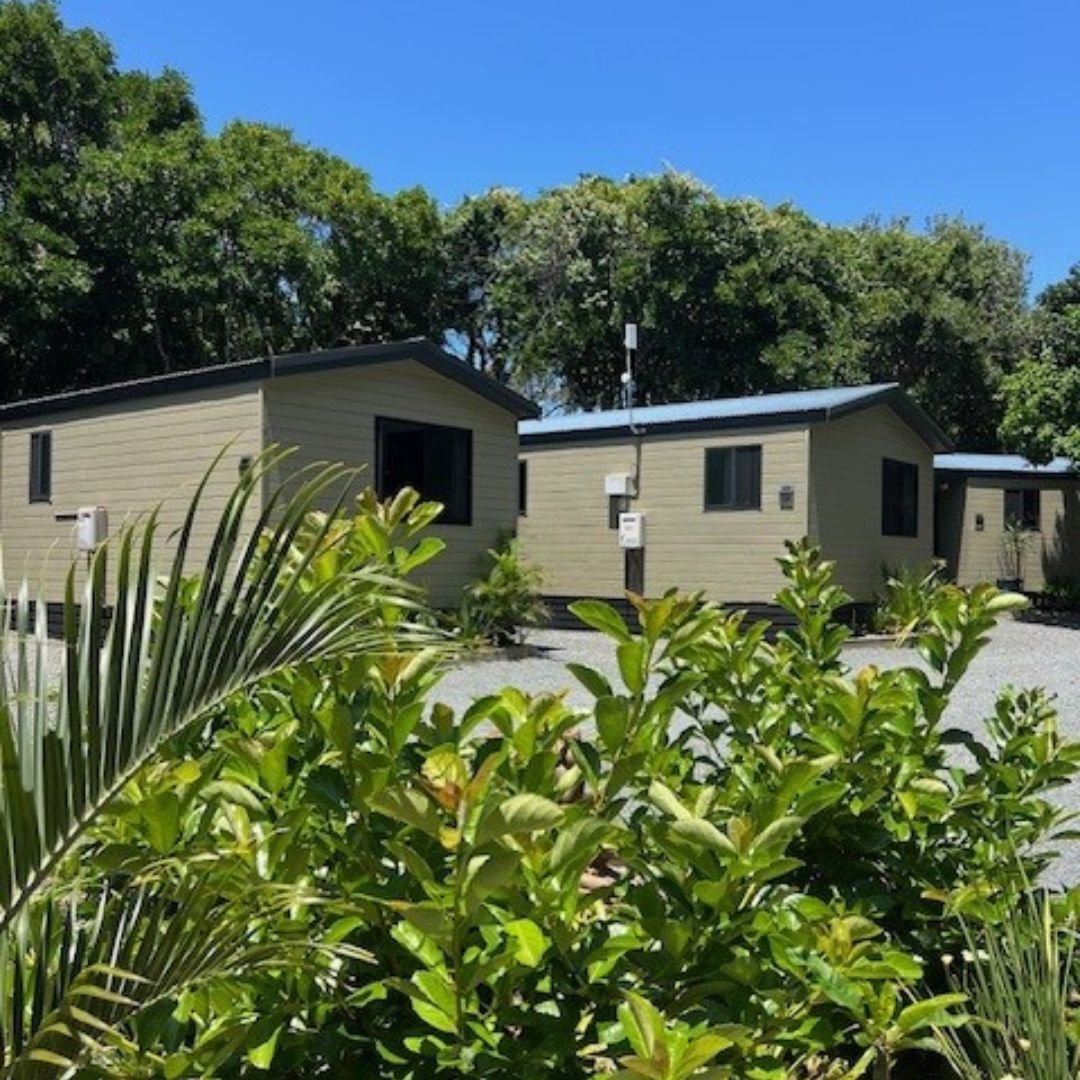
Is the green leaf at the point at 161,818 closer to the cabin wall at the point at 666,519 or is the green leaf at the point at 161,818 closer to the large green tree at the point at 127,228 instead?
the cabin wall at the point at 666,519

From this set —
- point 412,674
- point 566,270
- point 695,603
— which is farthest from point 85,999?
point 566,270

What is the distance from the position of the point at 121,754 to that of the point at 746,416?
559 inches

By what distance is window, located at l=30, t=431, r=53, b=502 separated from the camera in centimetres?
1366

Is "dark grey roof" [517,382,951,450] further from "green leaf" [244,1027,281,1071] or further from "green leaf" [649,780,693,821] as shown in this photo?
"green leaf" [244,1027,281,1071]

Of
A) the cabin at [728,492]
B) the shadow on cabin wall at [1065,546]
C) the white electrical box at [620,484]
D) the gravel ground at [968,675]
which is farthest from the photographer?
the shadow on cabin wall at [1065,546]

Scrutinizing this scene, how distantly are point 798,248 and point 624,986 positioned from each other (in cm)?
2748

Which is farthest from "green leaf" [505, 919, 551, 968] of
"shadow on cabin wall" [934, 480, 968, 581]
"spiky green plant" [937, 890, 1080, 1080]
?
"shadow on cabin wall" [934, 480, 968, 581]

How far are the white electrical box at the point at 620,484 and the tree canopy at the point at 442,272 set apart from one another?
653 cm

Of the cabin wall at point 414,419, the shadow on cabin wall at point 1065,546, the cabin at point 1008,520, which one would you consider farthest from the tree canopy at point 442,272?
the cabin wall at point 414,419

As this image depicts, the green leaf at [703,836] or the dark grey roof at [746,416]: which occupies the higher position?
the dark grey roof at [746,416]

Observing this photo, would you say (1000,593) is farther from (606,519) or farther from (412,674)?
(606,519)

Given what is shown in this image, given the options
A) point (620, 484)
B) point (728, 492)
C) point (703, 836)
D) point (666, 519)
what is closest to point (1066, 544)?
point (728, 492)

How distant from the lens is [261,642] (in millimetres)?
1542

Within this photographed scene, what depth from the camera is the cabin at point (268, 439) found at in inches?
446
